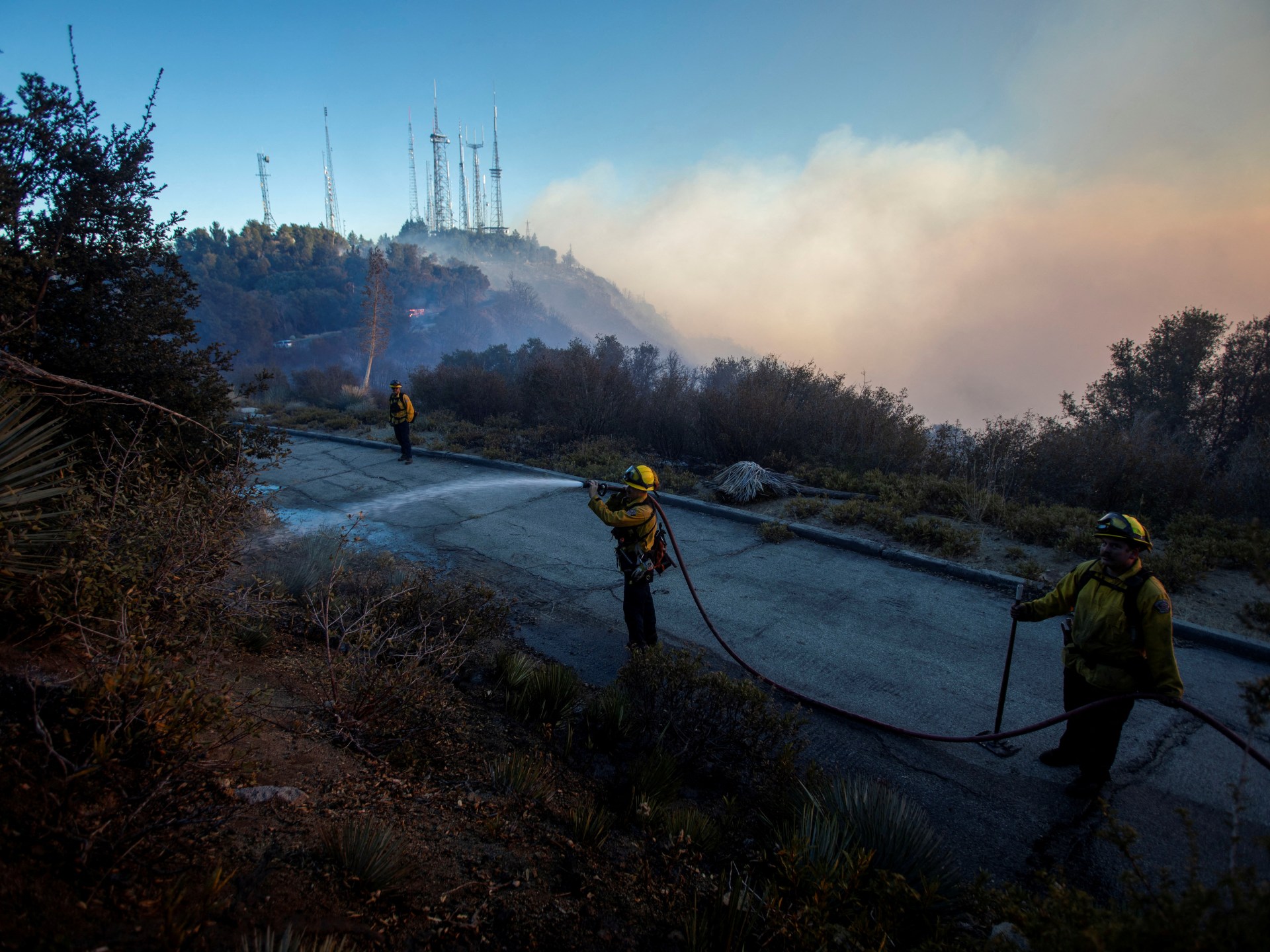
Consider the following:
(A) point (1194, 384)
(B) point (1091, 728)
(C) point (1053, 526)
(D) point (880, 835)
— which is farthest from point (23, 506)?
(A) point (1194, 384)

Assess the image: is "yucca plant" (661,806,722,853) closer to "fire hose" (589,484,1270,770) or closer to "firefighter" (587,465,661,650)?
"fire hose" (589,484,1270,770)

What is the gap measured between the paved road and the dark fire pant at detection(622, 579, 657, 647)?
345mm

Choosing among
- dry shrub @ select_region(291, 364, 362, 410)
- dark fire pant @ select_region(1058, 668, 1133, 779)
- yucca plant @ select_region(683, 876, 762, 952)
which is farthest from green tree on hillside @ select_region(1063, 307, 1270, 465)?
dry shrub @ select_region(291, 364, 362, 410)

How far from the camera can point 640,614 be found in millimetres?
5391

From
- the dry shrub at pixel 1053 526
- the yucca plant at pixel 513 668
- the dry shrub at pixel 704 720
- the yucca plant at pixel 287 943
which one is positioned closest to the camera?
the yucca plant at pixel 287 943

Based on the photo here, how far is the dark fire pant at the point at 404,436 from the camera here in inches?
527

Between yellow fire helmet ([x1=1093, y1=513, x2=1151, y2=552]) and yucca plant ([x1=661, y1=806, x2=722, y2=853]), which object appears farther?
yellow fire helmet ([x1=1093, y1=513, x2=1151, y2=552])

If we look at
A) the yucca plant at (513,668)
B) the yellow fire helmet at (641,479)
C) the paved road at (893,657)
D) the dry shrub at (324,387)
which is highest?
the dry shrub at (324,387)

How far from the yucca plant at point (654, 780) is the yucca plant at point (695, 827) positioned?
0.18 m

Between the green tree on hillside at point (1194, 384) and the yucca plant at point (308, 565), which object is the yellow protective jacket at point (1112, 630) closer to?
the yucca plant at point (308, 565)

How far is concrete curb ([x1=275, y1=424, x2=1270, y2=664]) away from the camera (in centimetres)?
561

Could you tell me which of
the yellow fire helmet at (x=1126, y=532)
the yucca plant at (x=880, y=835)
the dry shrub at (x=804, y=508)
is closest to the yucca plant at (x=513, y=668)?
the yucca plant at (x=880, y=835)

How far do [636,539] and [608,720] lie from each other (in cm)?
158

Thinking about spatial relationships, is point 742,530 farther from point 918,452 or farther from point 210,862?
point 210,862
